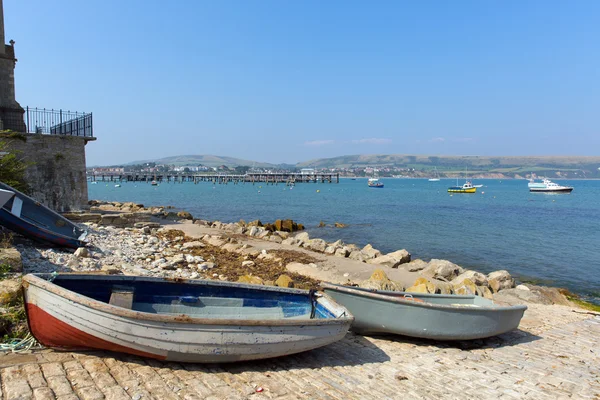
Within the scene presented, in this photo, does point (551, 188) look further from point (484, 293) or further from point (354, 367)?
point (354, 367)

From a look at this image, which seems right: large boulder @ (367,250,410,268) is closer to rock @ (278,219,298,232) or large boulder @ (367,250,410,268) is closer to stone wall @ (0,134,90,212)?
rock @ (278,219,298,232)

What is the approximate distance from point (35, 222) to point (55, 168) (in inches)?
286

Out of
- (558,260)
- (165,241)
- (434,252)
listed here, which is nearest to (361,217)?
(434,252)

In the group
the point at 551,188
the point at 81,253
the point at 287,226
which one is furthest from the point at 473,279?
the point at 551,188

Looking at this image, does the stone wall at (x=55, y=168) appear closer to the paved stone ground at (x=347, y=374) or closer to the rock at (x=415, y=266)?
the rock at (x=415, y=266)

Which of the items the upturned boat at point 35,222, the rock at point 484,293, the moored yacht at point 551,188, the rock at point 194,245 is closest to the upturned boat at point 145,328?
the upturned boat at point 35,222

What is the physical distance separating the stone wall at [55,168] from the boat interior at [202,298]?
42.9 ft

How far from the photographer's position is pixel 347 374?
18.2 feet

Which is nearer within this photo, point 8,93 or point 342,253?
point 342,253

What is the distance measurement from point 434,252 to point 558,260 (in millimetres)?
5485

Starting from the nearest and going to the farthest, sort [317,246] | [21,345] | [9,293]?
[21,345] → [9,293] → [317,246]

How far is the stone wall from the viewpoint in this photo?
17312mm

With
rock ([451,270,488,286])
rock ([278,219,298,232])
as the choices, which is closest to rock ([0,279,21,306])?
rock ([451,270,488,286])

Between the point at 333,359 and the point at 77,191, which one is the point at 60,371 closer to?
the point at 333,359
